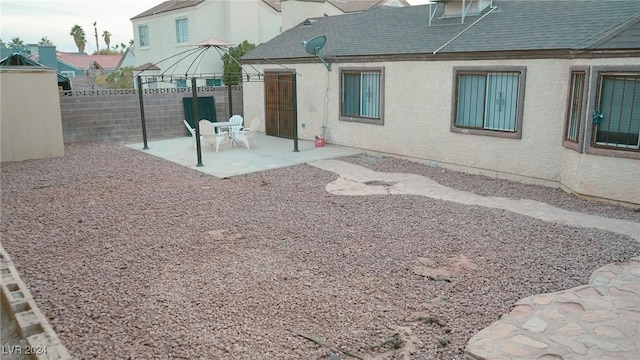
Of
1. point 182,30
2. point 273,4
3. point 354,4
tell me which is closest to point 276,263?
point 182,30

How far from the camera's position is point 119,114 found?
1602cm

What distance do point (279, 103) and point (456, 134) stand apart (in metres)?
6.83

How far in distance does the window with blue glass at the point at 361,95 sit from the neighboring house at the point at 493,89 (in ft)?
0.12

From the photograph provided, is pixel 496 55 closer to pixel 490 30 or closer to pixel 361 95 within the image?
pixel 490 30

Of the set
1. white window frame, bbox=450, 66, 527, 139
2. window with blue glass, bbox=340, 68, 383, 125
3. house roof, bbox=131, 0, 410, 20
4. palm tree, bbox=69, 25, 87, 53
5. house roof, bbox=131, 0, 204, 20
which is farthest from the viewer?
palm tree, bbox=69, 25, 87, 53

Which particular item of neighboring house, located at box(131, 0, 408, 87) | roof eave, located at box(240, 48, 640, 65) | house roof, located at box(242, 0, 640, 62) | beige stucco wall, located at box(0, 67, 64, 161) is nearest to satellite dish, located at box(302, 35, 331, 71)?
roof eave, located at box(240, 48, 640, 65)

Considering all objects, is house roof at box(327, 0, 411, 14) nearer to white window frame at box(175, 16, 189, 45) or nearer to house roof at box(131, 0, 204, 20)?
house roof at box(131, 0, 204, 20)

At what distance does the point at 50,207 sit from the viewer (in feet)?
28.2

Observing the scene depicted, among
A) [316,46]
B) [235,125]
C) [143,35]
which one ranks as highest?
[143,35]

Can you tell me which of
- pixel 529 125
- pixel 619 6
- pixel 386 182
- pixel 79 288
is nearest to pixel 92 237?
pixel 79 288

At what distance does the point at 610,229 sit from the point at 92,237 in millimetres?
7745

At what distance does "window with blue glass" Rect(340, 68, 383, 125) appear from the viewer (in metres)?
13.1

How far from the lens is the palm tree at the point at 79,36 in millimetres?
82625

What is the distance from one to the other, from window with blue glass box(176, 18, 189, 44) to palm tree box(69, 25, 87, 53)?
220 feet
